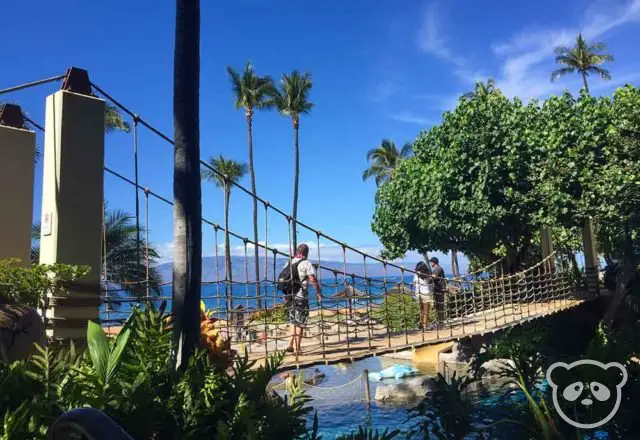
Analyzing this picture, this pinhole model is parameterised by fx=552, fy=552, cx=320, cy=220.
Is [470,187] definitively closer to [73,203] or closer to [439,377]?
[439,377]

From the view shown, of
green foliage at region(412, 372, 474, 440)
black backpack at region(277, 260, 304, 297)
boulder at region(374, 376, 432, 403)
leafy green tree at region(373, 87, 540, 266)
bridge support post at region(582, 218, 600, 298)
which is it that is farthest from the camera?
leafy green tree at region(373, 87, 540, 266)

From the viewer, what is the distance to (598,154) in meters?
8.68

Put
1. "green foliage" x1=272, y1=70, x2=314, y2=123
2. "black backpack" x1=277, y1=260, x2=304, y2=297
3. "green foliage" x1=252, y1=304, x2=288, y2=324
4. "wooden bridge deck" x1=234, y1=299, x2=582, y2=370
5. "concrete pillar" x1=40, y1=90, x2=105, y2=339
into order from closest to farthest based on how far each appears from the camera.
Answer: "concrete pillar" x1=40, y1=90, x2=105, y2=339 → "wooden bridge deck" x1=234, y1=299, x2=582, y2=370 → "green foliage" x1=252, y1=304, x2=288, y2=324 → "black backpack" x1=277, y1=260, x2=304, y2=297 → "green foliage" x1=272, y1=70, x2=314, y2=123

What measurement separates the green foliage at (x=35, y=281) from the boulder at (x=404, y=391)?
5.78 metres

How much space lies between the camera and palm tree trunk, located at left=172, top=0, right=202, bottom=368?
232cm

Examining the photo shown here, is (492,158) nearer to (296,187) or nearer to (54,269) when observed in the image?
(54,269)

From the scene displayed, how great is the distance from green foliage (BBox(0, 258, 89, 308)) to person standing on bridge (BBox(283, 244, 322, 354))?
209 centimetres

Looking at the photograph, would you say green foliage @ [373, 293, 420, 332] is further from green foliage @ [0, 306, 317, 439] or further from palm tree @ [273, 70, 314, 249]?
palm tree @ [273, 70, 314, 249]

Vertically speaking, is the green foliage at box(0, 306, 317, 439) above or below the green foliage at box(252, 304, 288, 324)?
below

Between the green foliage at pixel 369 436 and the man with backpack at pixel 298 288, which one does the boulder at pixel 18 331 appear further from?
the man with backpack at pixel 298 288

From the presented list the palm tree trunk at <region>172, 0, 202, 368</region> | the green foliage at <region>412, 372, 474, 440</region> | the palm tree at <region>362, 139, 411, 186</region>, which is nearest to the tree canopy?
the green foliage at <region>412, 372, 474, 440</region>

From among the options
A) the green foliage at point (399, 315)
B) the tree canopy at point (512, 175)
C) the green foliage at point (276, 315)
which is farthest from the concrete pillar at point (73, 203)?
the tree canopy at point (512, 175)

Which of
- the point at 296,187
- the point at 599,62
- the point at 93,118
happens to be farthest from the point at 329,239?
the point at 599,62

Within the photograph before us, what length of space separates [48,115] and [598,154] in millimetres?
8108
